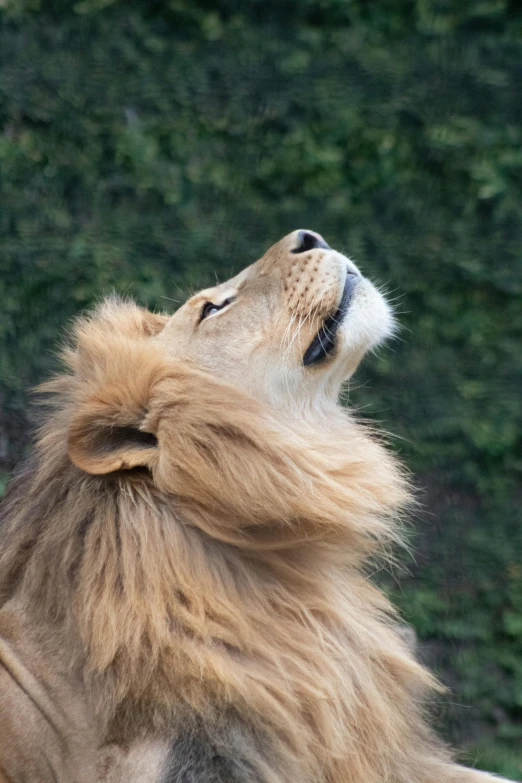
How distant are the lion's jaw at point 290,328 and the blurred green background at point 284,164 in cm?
157

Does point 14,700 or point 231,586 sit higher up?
point 231,586

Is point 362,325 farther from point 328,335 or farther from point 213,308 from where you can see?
point 213,308

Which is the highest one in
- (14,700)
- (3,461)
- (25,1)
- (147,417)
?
(25,1)

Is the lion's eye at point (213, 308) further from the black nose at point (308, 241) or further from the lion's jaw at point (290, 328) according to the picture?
the black nose at point (308, 241)

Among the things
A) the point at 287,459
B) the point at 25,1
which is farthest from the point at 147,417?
the point at 25,1

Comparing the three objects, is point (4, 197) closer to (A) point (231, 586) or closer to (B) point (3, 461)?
(B) point (3, 461)

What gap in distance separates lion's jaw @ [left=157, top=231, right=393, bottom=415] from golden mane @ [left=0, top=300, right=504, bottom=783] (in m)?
0.08

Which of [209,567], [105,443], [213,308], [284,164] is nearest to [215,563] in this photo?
[209,567]

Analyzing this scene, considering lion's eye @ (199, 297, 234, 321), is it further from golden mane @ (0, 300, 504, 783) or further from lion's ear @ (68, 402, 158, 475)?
lion's ear @ (68, 402, 158, 475)

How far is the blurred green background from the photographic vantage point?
12.3 feet

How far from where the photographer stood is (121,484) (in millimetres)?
1896

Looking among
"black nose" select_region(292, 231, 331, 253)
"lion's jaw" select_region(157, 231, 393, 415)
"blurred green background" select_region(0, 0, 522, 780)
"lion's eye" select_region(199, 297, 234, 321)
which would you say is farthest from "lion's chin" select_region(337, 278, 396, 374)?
"blurred green background" select_region(0, 0, 522, 780)

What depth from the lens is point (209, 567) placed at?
186 cm

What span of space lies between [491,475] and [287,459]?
1840 millimetres
